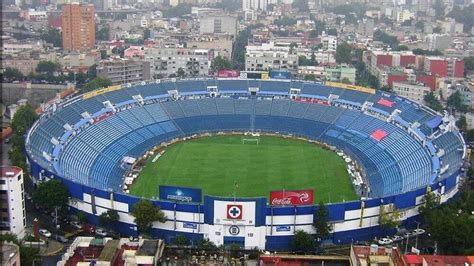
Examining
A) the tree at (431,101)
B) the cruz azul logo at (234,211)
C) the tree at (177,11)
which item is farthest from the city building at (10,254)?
the tree at (177,11)

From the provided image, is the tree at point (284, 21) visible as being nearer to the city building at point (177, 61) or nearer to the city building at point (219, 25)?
the city building at point (219, 25)

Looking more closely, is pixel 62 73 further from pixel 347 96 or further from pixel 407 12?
pixel 407 12

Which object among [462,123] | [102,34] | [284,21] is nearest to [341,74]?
[462,123]

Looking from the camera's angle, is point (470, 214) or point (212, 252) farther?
point (470, 214)

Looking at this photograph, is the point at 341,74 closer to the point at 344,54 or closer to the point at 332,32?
the point at 344,54

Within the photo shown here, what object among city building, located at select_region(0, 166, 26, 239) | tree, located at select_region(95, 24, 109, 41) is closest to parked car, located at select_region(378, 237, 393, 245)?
city building, located at select_region(0, 166, 26, 239)

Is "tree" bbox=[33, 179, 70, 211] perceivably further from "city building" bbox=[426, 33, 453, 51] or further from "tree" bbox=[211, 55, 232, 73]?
"city building" bbox=[426, 33, 453, 51]

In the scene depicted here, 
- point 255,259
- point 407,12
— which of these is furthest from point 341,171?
point 407,12
